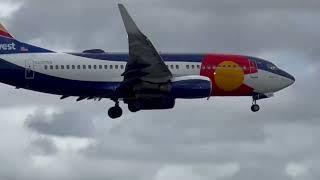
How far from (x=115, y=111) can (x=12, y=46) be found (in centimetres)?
1119

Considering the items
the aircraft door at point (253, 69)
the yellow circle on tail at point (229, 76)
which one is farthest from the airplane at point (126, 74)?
the aircraft door at point (253, 69)

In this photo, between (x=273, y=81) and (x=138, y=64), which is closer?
(x=138, y=64)

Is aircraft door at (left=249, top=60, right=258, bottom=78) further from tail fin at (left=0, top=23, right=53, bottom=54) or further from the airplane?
tail fin at (left=0, top=23, right=53, bottom=54)

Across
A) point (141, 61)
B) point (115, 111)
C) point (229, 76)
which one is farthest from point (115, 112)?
point (229, 76)

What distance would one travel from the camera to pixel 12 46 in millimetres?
133250

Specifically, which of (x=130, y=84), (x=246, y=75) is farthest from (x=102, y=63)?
(x=246, y=75)

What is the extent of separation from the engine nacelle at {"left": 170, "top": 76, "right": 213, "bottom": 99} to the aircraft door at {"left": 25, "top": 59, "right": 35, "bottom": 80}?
11.8 meters

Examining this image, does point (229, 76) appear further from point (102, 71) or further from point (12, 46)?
point (12, 46)

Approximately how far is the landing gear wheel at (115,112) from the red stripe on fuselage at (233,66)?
7.98 m

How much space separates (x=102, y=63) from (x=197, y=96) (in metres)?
8.66

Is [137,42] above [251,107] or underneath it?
above

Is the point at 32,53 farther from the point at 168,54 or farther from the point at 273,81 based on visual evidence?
the point at 273,81

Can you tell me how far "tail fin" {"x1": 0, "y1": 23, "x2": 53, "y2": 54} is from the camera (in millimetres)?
133000

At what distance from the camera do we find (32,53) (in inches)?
5241
